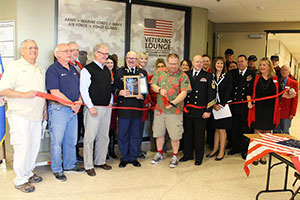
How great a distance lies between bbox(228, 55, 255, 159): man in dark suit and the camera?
4.75m

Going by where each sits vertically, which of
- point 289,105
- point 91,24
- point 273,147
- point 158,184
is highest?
point 91,24

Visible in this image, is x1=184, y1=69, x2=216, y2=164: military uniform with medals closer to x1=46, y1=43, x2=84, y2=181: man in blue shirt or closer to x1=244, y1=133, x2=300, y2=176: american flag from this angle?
x1=244, y1=133, x2=300, y2=176: american flag

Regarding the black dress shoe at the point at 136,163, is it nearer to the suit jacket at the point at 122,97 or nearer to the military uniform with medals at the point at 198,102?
the suit jacket at the point at 122,97

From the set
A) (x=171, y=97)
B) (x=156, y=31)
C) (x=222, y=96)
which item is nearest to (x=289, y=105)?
(x=222, y=96)

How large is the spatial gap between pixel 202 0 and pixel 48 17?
2.75 m

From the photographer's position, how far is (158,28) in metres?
5.54

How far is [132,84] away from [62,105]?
3.28ft

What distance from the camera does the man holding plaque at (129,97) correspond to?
13.1 feet

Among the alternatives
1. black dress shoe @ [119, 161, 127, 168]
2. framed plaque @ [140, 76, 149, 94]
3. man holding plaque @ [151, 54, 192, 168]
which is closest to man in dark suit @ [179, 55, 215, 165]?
man holding plaque @ [151, 54, 192, 168]

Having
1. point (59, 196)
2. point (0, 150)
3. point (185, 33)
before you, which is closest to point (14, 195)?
point (59, 196)

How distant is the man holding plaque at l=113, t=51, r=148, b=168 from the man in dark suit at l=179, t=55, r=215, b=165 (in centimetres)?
75

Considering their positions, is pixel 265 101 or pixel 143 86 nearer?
pixel 143 86

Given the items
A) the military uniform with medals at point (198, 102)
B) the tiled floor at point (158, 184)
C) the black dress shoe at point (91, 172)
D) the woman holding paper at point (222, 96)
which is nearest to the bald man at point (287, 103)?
the tiled floor at point (158, 184)

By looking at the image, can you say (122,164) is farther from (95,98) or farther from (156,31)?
(156,31)
